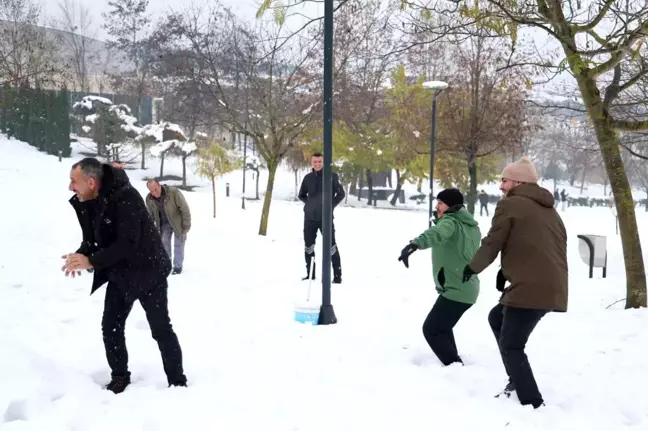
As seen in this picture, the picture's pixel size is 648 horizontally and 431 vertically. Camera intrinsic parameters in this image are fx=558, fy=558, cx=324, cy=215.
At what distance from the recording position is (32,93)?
35812 millimetres

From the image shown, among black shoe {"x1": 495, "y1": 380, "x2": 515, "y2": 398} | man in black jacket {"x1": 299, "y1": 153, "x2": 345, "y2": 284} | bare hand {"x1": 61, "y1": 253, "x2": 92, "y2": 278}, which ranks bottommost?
black shoe {"x1": 495, "y1": 380, "x2": 515, "y2": 398}

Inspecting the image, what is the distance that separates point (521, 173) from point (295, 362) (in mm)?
2398

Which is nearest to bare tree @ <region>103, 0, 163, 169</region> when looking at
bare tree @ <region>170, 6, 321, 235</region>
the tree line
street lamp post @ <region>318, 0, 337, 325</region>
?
the tree line

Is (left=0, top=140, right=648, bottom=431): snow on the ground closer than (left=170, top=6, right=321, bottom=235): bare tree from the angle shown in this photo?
Yes

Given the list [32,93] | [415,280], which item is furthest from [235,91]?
[32,93]

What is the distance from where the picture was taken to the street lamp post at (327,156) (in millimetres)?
5863

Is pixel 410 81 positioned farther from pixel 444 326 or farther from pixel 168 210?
pixel 444 326

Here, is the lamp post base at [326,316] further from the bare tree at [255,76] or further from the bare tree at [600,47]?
the bare tree at [255,76]

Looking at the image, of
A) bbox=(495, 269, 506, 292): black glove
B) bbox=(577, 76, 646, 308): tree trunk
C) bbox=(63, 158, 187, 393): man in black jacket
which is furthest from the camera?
bbox=(577, 76, 646, 308): tree trunk

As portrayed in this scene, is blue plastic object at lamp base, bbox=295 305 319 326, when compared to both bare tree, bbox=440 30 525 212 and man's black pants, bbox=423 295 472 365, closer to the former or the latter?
man's black pants, bbox=423 295 472 365

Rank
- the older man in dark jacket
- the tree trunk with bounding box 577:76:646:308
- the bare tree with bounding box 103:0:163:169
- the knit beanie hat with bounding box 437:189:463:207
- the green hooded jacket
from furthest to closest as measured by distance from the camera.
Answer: the bare tree with bounding box 103:0:163:169, the tree trunk with bounding box 577:76:646:308, the knit beanie hat with bounding box 437:189:463:207, the green hooded jacket, the older man in dark jacket

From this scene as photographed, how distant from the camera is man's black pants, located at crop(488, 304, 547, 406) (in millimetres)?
3627

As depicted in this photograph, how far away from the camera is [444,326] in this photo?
4488mm

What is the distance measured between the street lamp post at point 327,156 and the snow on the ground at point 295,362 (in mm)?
250
